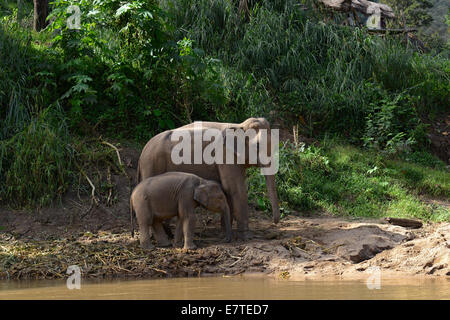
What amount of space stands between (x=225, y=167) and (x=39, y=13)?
6986mm

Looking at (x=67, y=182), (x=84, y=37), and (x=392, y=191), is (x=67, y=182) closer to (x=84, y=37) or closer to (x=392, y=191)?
(x=84, y=37)

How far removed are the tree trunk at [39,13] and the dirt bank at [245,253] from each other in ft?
19.4

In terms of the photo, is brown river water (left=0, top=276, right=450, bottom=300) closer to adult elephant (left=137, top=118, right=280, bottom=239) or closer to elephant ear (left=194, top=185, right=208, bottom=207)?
elephant ear (left=194, top=185, right=208, bottom=207)

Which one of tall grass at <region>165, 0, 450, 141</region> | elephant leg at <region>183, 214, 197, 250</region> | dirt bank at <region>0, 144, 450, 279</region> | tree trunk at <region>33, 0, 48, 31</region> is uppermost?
tree trunk at <region>33, 0, 48, 31</region>

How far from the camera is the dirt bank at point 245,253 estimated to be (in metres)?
6.77

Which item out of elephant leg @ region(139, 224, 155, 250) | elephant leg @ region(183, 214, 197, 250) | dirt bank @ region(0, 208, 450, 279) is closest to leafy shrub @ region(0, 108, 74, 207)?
dirt bank @ region(0, 208, 450, 279)

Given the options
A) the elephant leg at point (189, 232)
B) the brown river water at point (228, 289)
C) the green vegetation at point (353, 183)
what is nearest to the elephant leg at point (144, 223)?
the elephant leg at point (189, 232)

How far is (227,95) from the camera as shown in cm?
1216

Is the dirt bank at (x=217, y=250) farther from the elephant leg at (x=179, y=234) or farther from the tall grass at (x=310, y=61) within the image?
the tall grass at (x=310, y=61)

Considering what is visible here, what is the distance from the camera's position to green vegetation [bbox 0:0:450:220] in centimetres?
986

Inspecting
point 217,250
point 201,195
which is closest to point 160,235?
point 201,195

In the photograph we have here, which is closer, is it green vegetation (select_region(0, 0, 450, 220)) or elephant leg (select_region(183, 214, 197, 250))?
elephant leg (select_region(183, 214, 197, 250))

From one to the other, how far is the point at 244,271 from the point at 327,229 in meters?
1.89

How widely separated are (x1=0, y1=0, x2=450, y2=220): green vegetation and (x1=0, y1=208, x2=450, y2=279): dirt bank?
138 centimetres
